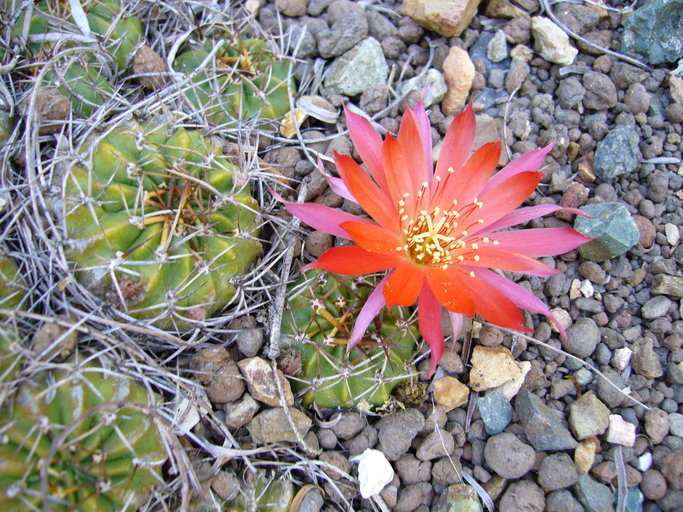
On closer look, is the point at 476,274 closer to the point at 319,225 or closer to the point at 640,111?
the point at 319,225

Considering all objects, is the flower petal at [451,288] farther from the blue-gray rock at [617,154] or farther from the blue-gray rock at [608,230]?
the blue-gray rock at [617,154]

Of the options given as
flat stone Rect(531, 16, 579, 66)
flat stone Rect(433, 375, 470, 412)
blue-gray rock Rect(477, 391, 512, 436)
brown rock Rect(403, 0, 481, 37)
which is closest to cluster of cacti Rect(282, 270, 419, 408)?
flat stone Rect(433, 375, 470, 412)

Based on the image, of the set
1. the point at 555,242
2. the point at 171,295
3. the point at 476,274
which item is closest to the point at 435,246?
the point at 476,274

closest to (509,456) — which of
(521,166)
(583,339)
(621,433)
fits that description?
(621,433)

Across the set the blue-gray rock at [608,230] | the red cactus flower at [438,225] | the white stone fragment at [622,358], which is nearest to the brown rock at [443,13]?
the red cactus flower at [438,225]

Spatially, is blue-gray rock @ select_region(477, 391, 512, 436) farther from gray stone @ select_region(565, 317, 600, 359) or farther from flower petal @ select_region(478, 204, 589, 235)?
flower petal @ select_region(478, 204, 589, 235)
